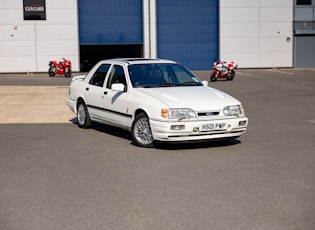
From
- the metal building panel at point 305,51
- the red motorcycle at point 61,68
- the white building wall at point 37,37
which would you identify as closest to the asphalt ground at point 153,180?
the red motorcycle at point 61,68

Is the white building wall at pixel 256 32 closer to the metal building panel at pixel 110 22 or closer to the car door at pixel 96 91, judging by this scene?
the metal building panel at pixel 110 22

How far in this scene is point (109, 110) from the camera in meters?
11.9

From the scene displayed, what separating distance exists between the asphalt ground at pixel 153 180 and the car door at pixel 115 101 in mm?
378

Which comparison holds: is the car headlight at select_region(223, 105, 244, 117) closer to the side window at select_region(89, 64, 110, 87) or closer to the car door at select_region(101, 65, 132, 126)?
the car door at select_region(101, 65, 132, 126)

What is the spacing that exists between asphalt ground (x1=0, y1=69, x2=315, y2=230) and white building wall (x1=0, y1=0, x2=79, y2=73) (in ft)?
94.7

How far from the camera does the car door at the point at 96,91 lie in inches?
488

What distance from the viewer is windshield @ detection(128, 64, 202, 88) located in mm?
11562

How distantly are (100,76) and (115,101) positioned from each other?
1264mm

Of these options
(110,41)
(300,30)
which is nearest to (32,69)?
(110,41)

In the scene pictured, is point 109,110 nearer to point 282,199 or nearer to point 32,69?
point 282,199

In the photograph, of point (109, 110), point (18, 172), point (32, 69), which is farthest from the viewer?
point (32, 69)

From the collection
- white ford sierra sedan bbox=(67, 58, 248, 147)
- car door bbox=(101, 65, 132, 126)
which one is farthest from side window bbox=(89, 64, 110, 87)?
car door bbox=(101, 65, 132, 126)

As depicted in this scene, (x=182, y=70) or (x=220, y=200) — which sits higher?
(x=182, y=70)

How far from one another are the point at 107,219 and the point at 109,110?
597cm
